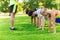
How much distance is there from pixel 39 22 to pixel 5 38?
8.94 feet

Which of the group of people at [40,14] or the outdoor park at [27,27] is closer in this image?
the outdoor park at [27,27]

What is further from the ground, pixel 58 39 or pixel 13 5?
pixel 13 5

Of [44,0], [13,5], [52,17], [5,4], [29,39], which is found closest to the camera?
[29,39]

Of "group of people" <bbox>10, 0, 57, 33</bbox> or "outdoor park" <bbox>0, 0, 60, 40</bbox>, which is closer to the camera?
"outdoor park" <bbox>0, 0, 60, 40</bbox>

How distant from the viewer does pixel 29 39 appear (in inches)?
258

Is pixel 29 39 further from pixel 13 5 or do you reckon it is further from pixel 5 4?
pixel 5 4

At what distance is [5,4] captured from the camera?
14742mm

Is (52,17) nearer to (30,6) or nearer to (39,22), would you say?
(39,22)

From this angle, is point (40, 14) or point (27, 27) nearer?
point (40, 14)

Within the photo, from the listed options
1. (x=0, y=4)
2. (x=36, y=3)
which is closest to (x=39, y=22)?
(x=36, y=3)

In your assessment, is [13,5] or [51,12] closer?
[51,12]

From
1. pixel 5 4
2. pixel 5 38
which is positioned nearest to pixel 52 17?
pixel 5 38

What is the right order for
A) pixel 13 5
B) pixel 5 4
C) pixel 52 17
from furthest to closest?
pixel 5 4 → pixel 13 5 → pixel 52 17

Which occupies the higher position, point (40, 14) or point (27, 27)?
point (40, 14)
